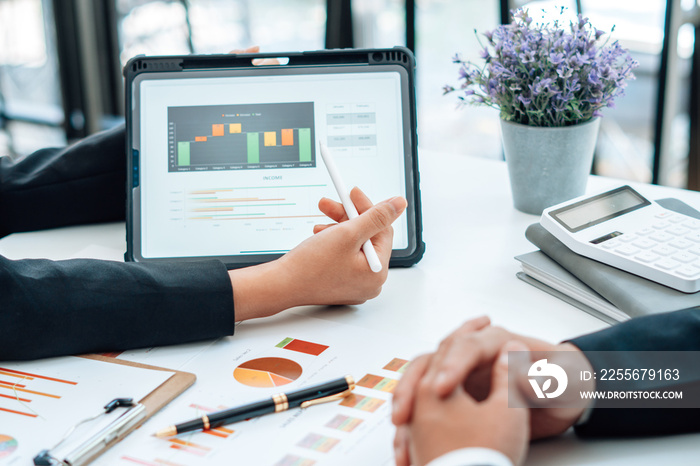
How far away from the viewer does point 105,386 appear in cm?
70

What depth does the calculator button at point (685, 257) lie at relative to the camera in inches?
32.3

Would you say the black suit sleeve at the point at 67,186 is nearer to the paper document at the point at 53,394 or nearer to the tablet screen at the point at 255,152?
the tablet screen at the point at 255,152

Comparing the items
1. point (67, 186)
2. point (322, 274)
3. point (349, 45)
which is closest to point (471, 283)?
point (322, 274)

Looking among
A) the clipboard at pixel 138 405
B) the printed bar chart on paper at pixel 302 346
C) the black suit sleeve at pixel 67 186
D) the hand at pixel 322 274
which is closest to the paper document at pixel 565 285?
the hand at pixel 322 274

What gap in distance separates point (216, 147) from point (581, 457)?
0.67 m

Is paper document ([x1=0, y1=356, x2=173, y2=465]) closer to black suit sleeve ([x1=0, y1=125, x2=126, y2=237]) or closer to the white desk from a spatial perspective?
the white desk

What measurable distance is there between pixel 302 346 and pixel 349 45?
295 centimetres

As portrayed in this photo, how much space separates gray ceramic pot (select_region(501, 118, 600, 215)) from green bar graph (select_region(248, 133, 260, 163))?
0.43 m

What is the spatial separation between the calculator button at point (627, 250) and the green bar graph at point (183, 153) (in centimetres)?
62

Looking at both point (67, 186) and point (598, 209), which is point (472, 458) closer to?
point (598, 209)

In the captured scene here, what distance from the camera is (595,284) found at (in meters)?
0.84

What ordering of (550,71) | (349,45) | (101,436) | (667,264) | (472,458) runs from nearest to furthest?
(472,458) < (101,436) < (667,264) < (550,71) < (349,45)

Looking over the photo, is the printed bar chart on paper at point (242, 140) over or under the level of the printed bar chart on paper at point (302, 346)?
over

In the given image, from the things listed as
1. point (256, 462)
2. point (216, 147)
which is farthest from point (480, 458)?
point (216, 147)
